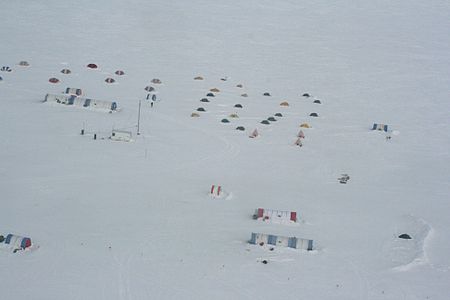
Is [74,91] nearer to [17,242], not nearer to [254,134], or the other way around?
[254,134]

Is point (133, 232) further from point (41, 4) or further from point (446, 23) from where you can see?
point (446, 23)

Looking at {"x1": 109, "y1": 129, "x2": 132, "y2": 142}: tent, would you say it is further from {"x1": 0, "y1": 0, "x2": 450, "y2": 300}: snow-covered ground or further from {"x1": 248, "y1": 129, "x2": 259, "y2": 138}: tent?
{"x1": 248, "y1": 129, "x2": 259, "y2": 138}: tent

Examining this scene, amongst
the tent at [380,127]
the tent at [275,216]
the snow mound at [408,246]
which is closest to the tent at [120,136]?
the tent at [275,216]

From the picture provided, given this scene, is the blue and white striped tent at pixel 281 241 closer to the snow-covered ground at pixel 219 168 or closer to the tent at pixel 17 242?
the snow-covered ground at pixel 219 168

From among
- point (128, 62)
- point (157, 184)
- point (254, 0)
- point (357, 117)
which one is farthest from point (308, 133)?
point (254, 0)

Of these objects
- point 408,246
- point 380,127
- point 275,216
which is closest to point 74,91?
point 380,127

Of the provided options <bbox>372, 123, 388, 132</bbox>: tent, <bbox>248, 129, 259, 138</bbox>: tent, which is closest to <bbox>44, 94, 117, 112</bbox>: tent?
<bbox>248, 129, 259, 138</bbox>: tent
